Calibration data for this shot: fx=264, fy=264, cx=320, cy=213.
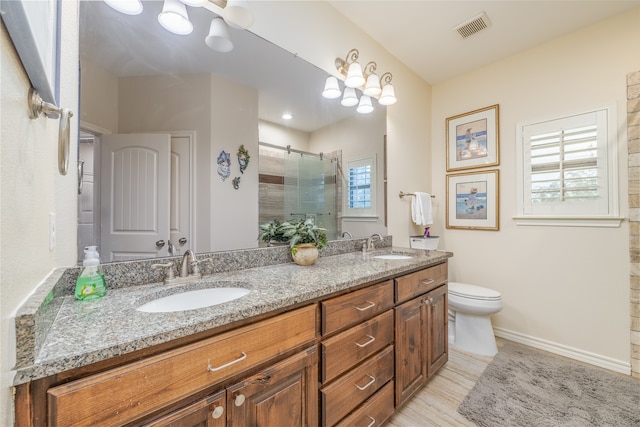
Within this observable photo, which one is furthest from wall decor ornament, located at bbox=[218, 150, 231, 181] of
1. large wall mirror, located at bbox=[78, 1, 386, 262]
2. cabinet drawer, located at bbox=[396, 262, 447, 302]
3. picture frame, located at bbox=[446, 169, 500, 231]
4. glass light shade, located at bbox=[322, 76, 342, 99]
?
picture frame, located at bbox=[446, 169, 500, 231]

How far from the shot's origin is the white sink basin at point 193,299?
0.95 metres

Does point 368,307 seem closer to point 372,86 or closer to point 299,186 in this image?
point 299,186

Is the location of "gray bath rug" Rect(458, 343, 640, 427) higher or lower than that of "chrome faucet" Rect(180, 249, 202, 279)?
lower

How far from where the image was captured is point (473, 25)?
6.81 feet

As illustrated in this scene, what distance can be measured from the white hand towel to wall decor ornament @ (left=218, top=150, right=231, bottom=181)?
1.83 metres

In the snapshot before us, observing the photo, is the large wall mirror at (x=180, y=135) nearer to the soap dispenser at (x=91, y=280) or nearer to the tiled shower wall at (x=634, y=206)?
the soap dispenser at (x=91, y=280)

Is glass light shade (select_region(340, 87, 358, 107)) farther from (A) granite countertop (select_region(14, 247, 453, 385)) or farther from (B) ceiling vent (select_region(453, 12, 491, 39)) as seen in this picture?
(A) granite countertop (select_region(14, 247, 453, 385))

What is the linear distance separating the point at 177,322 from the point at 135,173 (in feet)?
2.58

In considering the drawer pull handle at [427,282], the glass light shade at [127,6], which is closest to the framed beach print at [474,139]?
the drawer pull handle at [427,282]

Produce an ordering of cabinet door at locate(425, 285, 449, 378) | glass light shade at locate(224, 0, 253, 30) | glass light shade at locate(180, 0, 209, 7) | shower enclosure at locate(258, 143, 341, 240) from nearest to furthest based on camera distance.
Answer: glass light shade at locate(180, 0, 209, 7), glass light shade at locate(224, 0, 253, 30), shower enclosure at locate(258, 143, 341, 240), cabinet door at locate(425, 285, 449, 378)

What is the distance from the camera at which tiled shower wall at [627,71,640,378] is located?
186cm

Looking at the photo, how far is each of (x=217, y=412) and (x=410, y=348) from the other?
116cm

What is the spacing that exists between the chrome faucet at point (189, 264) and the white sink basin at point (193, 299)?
10cm

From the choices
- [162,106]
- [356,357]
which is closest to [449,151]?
[356,357]
